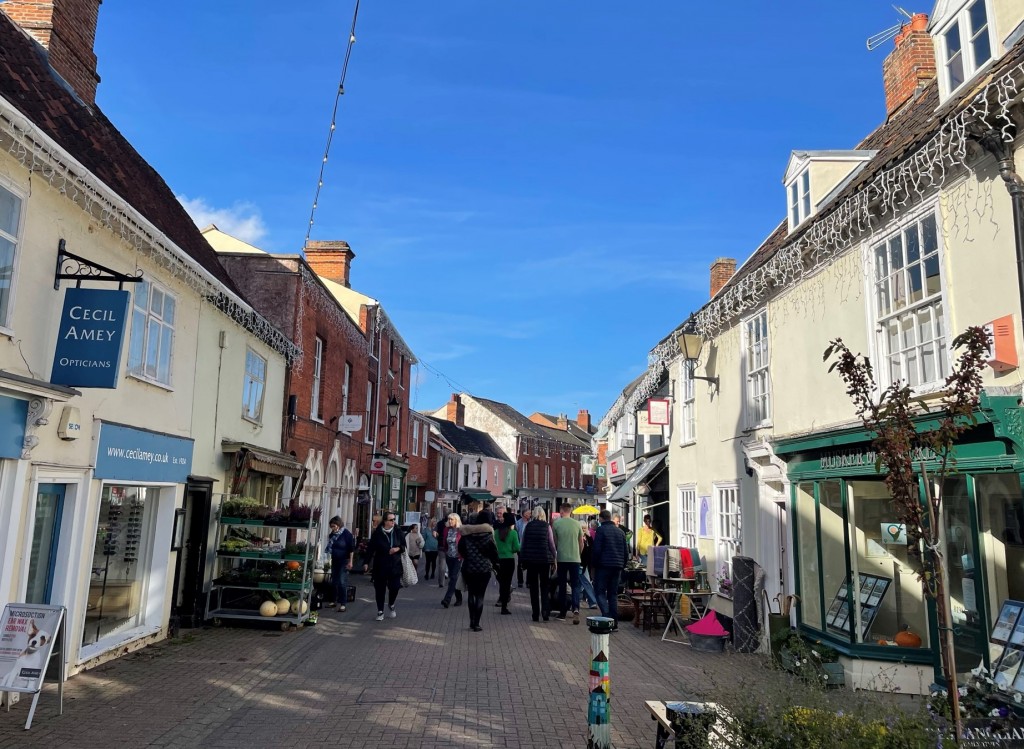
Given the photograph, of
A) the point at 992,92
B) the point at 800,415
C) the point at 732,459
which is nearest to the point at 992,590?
the point at 800,415

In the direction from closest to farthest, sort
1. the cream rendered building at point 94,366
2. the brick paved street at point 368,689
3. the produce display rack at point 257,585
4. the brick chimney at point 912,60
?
the brick paved street at point 368,689 → the cream rendered building at point 94,366 → the produce display rack at point 257,585 → the brick chimney at point 912,60

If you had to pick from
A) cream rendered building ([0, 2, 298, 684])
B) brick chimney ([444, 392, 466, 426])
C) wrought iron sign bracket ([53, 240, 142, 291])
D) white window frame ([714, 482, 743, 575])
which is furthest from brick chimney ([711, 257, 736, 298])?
brick chimney ([444, 392, 466, 426])

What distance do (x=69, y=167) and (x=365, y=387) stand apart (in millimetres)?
17447

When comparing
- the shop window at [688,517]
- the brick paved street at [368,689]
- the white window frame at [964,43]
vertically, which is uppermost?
the white window frame at [964,43]

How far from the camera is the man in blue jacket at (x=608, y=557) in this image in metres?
11.4

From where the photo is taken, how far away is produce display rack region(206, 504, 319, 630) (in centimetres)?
1138

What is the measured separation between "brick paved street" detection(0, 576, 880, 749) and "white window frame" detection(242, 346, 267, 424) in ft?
13.2

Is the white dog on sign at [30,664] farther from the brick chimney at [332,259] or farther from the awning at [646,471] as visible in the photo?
the brick chimney at [332,259]

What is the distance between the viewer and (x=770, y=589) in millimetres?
10844

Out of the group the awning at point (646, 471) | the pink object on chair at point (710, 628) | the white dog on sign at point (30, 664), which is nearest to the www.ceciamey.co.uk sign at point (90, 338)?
the white dog on sign at point (30, 664)

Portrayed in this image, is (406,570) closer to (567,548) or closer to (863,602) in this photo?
(567,548)

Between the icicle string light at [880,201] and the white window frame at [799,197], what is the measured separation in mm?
1385

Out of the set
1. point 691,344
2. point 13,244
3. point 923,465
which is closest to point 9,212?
point 13,244

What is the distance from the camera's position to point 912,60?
12.2 m
